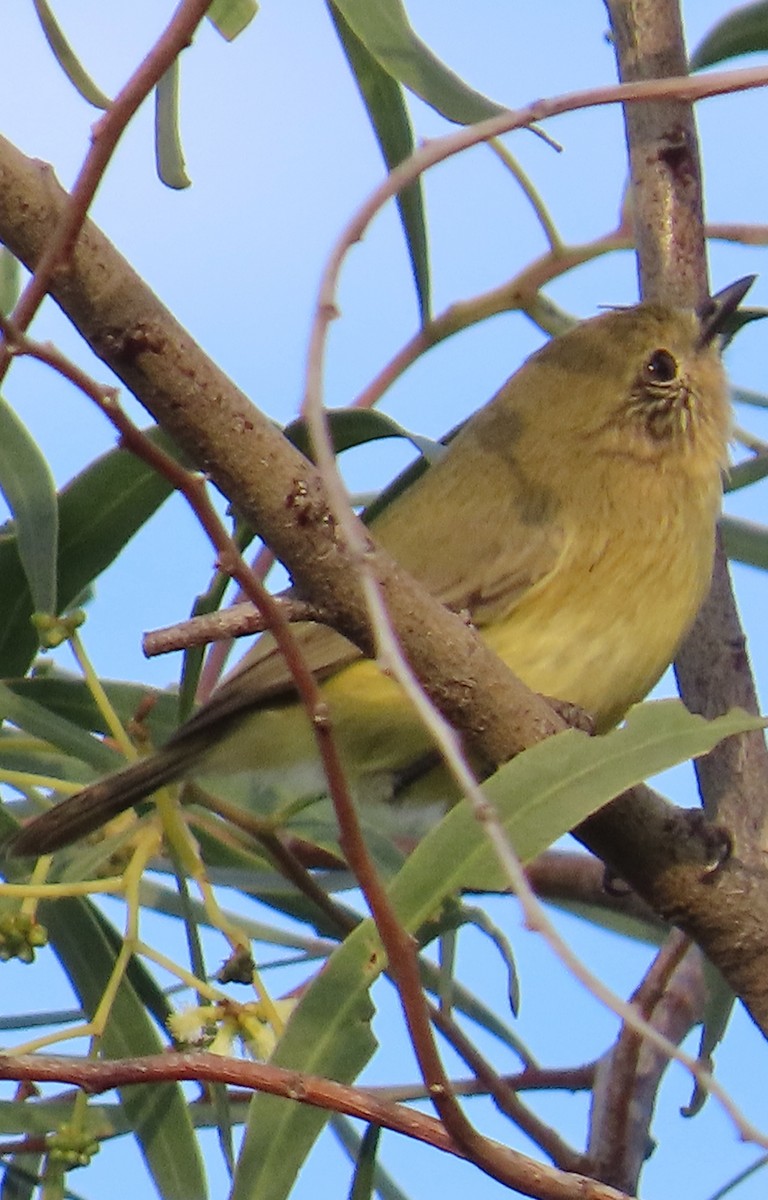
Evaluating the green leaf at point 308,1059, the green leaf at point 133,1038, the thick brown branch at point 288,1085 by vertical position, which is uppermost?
the green leaf at point 133,1038

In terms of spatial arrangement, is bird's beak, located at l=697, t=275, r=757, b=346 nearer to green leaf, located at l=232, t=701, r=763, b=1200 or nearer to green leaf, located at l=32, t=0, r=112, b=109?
green leaf, located at l=32, t=0, r=112, b=109

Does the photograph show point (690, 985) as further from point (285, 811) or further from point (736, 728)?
point (736, 728)

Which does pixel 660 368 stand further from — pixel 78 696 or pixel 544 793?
pixel 544 793

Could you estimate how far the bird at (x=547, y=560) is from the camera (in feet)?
8.16

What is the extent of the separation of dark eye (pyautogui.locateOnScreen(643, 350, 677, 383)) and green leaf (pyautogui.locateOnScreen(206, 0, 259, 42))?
115cm

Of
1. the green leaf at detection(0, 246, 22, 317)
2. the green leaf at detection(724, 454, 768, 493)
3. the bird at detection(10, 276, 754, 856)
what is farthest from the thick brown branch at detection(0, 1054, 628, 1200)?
the green leaf at detection(724, 454, 768, 493)

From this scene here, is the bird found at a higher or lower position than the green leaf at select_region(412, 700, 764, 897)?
higher

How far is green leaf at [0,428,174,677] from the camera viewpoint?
230cm

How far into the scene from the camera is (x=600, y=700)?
2559 mm

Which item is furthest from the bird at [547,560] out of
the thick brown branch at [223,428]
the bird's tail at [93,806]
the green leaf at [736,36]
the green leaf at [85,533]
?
the thick brown branch at [223,428]

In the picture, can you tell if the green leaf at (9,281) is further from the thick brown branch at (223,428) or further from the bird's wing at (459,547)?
the thick brown branch at (223,428)

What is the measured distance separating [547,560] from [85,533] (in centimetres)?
75

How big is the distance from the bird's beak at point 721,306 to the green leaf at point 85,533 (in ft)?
3.48

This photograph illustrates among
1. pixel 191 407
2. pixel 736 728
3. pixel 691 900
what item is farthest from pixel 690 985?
pixel 191 407
